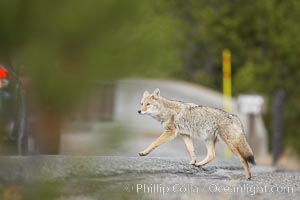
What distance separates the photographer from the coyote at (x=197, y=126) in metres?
5.34

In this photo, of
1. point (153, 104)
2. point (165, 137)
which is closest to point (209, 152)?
point (165, 137)

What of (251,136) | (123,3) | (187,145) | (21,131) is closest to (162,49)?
(123,3)

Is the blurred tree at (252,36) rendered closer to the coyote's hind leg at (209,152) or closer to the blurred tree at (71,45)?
the coyote's hind leg at (209,152)

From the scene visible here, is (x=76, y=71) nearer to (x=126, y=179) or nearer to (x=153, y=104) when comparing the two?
(x=126, y=179)

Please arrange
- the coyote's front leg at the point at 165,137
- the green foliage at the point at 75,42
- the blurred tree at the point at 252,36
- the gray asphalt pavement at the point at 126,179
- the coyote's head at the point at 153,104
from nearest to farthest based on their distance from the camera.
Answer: the green foliage at the point at 75,42, the gray asphalt pavement at the point at 126,179, the coyote's head at the point at 153,104, the coyote's front leg at the point at 165,137, the blurred tree at the point at 252,36

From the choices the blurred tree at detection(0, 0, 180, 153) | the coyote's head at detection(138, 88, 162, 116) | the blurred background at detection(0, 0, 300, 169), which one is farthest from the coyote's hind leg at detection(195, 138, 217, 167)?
the blurred tree at detection(0, 0, 180, 153)

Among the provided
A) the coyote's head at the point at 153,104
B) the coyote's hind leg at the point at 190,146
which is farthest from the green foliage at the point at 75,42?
the coyote's hind leg at the point at 190,146

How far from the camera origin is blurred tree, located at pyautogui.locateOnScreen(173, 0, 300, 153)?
21.4m

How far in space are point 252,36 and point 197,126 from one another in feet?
56.2

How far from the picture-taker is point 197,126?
18.1 feet

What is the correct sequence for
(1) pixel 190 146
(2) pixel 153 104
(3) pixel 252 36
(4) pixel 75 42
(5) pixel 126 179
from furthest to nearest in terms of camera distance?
Result: (3) pixel 252 36, (1) pixel 190 146, (2) pixel 153 104, (5) pixel 126 179, (4) pixel 75 42

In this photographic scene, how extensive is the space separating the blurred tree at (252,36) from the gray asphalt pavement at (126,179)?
15243 millimetres

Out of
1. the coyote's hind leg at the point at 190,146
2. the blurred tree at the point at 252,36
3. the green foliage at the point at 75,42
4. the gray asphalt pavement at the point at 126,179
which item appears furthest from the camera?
the blurred tree at the point at 252,36

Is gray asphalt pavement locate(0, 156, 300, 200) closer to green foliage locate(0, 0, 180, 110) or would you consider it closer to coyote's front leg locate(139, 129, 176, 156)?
coyote's front leg locate(139, 129, 176, 156)
